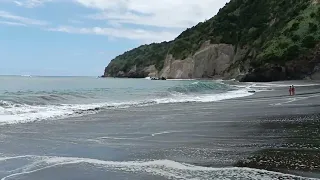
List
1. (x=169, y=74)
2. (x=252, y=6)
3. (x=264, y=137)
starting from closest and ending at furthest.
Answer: (x=264, y=137) → (x=252, y=6) → (x=169, y=74)

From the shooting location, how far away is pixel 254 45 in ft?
352

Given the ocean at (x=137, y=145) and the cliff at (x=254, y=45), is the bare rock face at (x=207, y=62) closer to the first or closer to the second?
the cliff at (x=254, y=45)

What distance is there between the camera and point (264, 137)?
13375 millimetres

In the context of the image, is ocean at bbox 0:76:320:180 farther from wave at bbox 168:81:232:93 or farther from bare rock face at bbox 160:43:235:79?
bare rock face at bbox 160:43:235:79

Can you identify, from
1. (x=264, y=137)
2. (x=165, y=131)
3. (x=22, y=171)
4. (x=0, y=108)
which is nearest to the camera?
(x=22, y=171)

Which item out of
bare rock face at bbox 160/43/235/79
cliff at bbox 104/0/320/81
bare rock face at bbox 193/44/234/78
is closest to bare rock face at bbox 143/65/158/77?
cliff at bbox 104/0/320/81

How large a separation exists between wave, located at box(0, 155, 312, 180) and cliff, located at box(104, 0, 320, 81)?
243ft

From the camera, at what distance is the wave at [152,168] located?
28.2 ft

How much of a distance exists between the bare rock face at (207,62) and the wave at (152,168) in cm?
11156

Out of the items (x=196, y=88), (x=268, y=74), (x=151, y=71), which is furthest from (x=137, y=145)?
(x=151, y=71)

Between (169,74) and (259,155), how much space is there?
130561mm

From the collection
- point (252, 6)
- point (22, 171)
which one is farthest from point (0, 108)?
point (252, 6)

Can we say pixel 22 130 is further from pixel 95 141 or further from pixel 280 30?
pixel 280 30

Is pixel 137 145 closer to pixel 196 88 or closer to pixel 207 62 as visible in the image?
pixel 196 88
